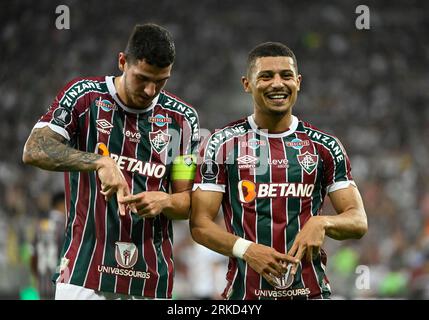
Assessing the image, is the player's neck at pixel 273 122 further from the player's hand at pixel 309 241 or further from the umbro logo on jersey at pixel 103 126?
the umbro logo on jersey at pixel 103 126

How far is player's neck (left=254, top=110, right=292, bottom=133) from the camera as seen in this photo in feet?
12.3

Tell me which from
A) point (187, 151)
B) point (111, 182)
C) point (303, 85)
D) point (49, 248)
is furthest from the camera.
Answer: point (303, 85)

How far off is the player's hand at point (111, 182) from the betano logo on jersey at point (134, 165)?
322 mm

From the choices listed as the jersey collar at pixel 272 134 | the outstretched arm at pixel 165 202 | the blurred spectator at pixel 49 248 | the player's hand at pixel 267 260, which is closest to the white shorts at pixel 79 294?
the outstretched arm at pixel 165 202

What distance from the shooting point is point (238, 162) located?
367cm

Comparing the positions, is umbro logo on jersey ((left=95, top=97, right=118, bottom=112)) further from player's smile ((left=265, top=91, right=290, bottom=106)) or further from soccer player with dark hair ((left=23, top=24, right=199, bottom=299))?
player's smile ((left=265, top=91, right=290, bottom=106))

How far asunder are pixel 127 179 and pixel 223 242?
1.91 ft

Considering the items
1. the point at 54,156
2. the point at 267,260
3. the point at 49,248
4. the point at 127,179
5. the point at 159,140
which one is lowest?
the point at 49,248

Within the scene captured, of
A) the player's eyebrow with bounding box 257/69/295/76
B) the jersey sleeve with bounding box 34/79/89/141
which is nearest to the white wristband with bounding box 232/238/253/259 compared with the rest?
the player's eyebrow with bounding box 257/69/295/76

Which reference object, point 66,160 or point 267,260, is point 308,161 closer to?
point 267,260

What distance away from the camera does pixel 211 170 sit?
3646 millimetres

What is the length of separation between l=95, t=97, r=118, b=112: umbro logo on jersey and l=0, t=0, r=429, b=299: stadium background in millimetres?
5622

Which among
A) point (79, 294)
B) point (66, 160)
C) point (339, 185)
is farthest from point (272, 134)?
point (79, 294)
